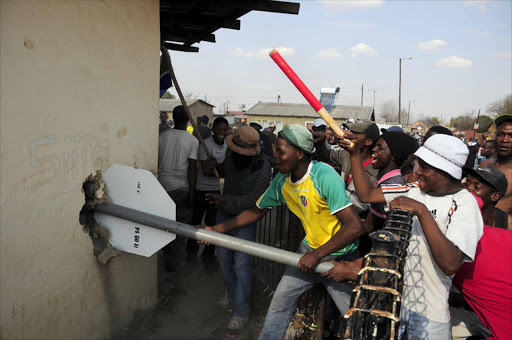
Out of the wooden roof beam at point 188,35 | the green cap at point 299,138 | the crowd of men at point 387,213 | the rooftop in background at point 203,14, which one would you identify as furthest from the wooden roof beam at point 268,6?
the green cap at point 299,138

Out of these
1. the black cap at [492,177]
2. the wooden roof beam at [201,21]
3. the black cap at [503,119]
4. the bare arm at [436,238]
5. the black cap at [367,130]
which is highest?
the wooden roof beam at [201,21]

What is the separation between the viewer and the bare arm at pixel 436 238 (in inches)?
69.4

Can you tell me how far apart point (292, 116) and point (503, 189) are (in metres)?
36.8

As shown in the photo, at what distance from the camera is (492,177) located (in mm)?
2352

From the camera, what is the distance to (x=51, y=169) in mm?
2398

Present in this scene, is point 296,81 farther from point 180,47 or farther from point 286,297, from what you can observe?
point 180,47

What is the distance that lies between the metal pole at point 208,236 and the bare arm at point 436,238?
0.77m

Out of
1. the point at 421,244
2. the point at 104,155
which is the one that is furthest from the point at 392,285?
the point at 104,155

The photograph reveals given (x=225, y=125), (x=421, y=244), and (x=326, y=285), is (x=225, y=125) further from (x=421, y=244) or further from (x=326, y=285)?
(x=421, y=244)

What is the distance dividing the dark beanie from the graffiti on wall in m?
2.36

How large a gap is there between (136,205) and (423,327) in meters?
2.10

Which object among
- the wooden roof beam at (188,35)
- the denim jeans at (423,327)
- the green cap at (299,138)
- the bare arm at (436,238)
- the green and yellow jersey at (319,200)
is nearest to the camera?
the bare arm at (436,238)

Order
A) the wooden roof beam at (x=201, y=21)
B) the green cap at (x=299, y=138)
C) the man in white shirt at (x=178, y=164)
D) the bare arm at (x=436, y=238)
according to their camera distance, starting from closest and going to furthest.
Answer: the bare arm at (x=436, y=238)
the green cap at (x=299, y=138)
the man in white shirt at (x=178, y=164)
the wooden roof beam at (x=201, y=21)

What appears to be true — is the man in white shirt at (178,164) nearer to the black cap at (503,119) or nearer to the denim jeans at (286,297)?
the denim jeans at (286,297)
